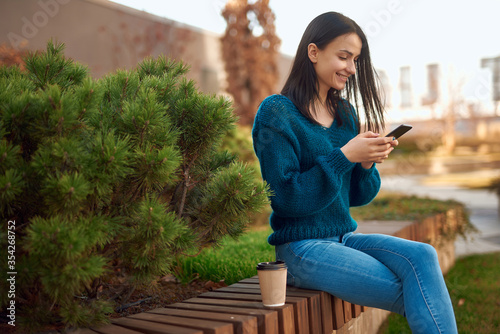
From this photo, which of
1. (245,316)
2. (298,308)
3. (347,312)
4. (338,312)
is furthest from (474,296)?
(245,316)

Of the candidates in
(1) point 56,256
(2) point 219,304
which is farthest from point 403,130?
(1) point 56,256

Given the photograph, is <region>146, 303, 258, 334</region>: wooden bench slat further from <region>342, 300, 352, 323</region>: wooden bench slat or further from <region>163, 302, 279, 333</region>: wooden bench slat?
<region>342, 300, 352, 323</region>: wooden bench slat

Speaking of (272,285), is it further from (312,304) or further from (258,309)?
(312,304)

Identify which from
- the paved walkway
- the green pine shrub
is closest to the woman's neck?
the green pine shrub

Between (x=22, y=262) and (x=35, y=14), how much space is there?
7.31 m

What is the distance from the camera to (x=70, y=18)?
8219 mm

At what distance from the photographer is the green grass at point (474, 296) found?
292 centimetres

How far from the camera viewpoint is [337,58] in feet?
6.84

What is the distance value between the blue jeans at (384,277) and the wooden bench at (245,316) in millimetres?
94

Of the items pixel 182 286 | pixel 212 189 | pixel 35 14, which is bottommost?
pixel 182 286

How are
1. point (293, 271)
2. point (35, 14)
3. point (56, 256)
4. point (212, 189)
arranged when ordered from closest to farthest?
point (56, 256)
point (212, 189)
point (293, 271)
point (35, 14)

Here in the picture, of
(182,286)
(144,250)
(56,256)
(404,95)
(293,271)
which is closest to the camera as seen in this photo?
(56,256)

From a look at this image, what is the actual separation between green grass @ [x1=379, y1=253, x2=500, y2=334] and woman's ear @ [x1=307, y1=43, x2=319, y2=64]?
1764 mm

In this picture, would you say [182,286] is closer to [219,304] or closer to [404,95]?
[219,304]
